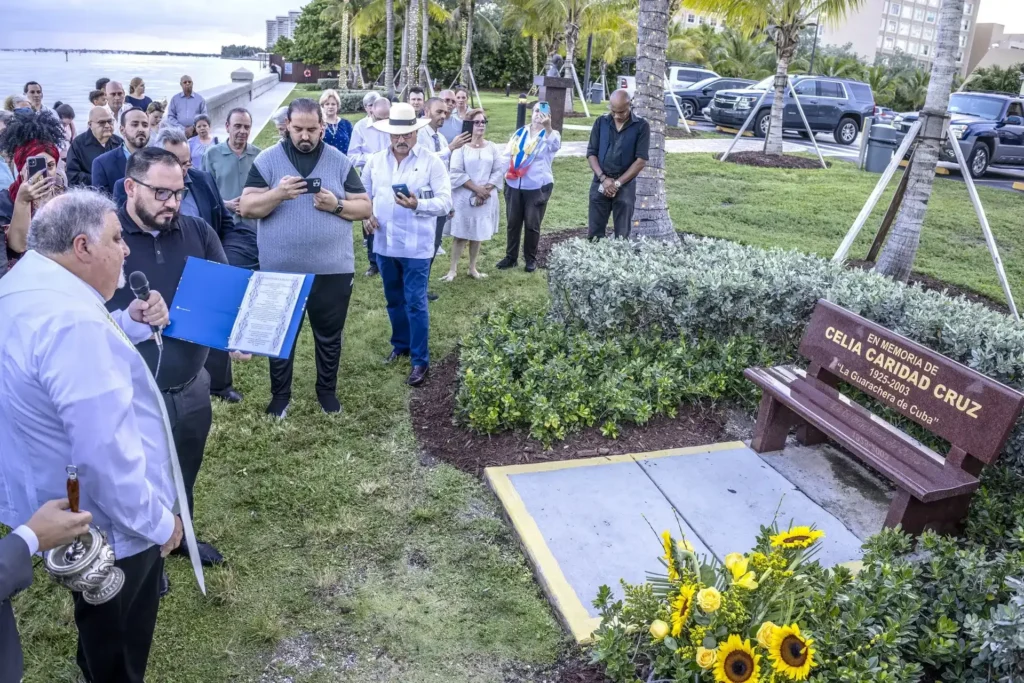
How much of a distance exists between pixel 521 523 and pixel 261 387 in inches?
102

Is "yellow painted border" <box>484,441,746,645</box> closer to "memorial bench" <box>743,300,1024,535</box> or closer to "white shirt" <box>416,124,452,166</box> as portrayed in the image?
"memorial bench" <box>743,300,1024,535</box>

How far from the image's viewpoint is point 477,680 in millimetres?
3109

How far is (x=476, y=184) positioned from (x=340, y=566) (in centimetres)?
490

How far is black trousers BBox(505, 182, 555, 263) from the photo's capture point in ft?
27.1

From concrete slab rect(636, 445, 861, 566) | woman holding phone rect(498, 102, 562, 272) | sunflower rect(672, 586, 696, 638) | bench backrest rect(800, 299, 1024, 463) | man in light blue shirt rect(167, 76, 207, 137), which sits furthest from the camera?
man in light blue shirt rect(167, 76, 207, 137)

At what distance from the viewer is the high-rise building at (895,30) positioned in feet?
249

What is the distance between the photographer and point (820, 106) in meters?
21.9

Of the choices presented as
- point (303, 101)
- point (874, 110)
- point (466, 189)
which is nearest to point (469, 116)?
point (466, 189)

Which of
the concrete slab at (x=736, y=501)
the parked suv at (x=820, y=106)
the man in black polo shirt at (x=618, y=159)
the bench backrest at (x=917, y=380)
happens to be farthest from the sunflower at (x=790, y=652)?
the parked suv at (x=820, y=106)

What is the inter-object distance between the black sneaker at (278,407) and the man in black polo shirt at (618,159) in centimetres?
349

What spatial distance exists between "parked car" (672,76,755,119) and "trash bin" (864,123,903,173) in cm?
1080

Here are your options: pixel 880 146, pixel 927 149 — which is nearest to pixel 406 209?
pixel 927 149

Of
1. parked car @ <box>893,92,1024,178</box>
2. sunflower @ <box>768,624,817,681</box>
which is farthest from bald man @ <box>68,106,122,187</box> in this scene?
parked car @ <box>893,92,1024,178</box>

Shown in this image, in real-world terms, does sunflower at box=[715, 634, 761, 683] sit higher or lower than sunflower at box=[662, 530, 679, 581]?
lower
